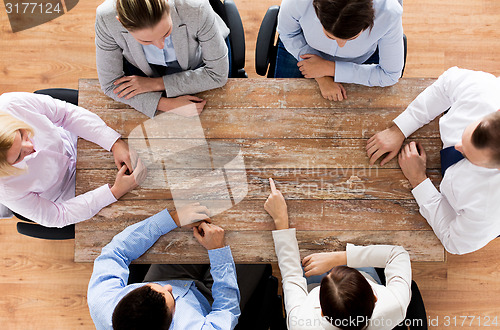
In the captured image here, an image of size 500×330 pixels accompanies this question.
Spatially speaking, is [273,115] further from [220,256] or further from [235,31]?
[220,256]

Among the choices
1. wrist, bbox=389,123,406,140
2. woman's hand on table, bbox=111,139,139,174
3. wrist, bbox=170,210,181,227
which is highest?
wrist, bbox=389,123,406,140

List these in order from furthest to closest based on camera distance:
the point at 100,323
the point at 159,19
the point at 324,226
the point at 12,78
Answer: the point at 12,78
the point at 324,226
the point at 100,323
the point at 159,19

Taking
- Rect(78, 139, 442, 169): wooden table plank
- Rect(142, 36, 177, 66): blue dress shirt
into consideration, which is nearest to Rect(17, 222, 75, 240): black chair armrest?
Rect(78, 139, 442, 169): wooden table plank

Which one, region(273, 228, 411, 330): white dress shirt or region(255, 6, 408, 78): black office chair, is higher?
region(255, 6, 408, 78): black office chair

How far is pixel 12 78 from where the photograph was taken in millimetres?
2451

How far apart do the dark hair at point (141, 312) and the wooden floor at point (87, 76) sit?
1.13m

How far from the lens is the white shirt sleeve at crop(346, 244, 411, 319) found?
4.87 feet

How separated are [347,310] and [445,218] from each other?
0.54m

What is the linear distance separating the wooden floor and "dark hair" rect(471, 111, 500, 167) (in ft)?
3.87

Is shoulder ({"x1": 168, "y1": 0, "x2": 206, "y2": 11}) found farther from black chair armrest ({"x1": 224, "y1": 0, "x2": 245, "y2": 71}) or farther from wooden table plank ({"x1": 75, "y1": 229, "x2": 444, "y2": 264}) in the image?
wooden table plank ({"x1": 75, "y1": 229, "x2": 444, "y2": 264})

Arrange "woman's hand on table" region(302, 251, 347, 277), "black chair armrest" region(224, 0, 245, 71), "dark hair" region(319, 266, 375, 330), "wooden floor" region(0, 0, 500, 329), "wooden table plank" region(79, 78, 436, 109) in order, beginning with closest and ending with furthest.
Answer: "dark hair" region(319, 266, 375, 330) < "woman's hand on table" region(302, 251, 347, 277) < "wooden table plank" region(79, 78, 436, 109) < "black chair armrest" region(224, 0, 245, 71) < "wooden floor" region(0, 0, 500, 329)

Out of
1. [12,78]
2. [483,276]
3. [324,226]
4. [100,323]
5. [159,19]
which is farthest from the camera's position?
[12,78]

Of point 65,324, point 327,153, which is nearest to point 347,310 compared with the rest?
point 327,153

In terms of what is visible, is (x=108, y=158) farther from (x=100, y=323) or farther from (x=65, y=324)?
(x=65, y=324)
